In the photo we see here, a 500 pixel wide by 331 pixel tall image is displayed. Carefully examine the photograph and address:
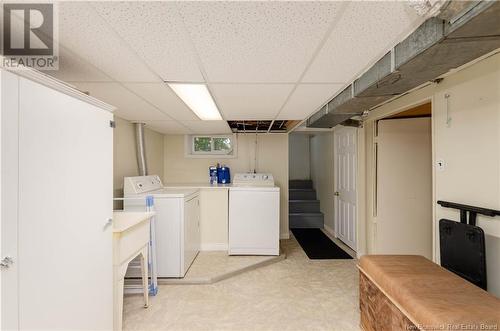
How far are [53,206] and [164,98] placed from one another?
4.50ft

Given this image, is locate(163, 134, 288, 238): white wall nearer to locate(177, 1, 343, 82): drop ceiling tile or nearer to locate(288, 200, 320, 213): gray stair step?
locate(288, 200, 320, 213): gray stair step

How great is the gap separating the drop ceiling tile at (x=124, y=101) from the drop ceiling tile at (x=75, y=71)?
111mm

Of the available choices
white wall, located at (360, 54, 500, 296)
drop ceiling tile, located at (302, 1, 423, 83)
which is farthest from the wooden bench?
drop ceiling tile, located at (302, 1, 423, 83)

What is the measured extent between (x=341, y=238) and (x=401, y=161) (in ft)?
6.05

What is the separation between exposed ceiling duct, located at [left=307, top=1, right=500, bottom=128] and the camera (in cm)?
94

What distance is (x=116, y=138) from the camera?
9.41 feet

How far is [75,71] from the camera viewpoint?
162cm

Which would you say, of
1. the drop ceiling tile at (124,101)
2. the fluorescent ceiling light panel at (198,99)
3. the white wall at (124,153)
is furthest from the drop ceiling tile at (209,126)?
the white wall at (124,153)

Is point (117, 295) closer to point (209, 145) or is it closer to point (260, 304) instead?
point (260, 304)

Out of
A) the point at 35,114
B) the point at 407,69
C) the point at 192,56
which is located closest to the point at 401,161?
the point at 407,69

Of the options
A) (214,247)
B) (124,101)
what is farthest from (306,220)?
(124,101)

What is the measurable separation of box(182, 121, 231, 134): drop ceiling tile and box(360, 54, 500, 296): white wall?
2510mm

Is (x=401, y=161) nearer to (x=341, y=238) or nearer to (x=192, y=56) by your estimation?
(x=341, y=238)

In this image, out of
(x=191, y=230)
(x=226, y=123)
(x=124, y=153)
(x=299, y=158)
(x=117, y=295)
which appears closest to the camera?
(x=117, y=295)
